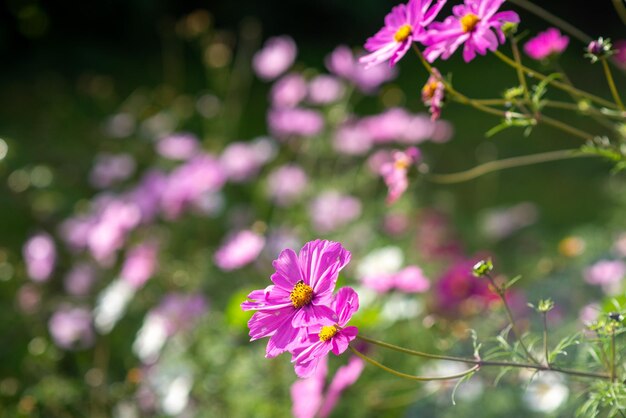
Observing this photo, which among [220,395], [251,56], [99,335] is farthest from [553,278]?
[251,56]

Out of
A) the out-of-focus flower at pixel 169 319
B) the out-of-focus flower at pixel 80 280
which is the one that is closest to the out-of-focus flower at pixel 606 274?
the out-of-focus flower at pixel 169 319

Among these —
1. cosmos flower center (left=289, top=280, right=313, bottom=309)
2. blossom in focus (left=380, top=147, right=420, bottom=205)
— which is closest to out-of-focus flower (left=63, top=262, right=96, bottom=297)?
blossom in focus (left=380, top=147, right=420, bottom=205)

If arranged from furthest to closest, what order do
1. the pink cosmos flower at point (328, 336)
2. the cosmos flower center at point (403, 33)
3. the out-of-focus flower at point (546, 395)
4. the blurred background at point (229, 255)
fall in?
the blurred background at point (229, 255) → the out-of-focus flower at point (546, 395) → the cosmos flower center at point (403, 33) → the pink cosmos flower at point (328, 336)

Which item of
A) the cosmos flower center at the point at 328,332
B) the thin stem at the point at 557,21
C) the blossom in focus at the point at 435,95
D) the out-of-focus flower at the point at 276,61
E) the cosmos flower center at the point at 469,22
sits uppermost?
the cosmos flower center at the point at 469,22

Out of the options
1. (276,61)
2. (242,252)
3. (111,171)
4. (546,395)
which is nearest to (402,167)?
(546,395)

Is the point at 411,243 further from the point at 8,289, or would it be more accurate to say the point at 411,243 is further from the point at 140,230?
the point at 8,289

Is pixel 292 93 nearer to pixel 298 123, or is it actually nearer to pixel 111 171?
pixel 298 123

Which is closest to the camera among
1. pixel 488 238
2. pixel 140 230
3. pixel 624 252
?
pixel 624 252

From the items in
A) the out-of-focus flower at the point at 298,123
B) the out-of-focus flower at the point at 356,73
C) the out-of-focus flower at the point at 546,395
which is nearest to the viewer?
the out-of-focus flower at the point at 546,395

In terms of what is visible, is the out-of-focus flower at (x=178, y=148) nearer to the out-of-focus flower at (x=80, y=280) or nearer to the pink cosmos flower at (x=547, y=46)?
the out-of-focus flower at (x=80, y=280)
